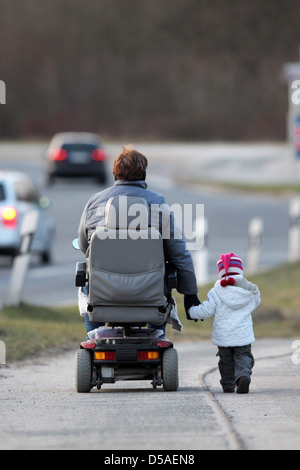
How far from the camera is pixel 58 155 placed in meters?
43.7

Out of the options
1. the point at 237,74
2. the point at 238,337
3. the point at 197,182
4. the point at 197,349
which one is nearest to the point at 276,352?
the point at 197,349

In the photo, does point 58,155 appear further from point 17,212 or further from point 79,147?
point 17,212

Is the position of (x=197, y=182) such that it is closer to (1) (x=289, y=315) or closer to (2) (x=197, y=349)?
(1) (x=289, y=315)

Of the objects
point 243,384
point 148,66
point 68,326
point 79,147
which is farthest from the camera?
point 148,66

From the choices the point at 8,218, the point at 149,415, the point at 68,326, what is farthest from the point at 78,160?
the point at 149,415

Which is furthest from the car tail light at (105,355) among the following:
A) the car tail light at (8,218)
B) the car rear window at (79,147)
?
the car rear window at (79,147)

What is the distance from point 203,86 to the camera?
311ft

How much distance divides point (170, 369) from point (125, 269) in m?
0.74

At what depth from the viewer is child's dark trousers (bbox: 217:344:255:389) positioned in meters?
8.27

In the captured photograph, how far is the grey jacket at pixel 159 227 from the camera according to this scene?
8039 millimetres

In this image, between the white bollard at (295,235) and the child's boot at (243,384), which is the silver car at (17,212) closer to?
the white bollard at (295,235)

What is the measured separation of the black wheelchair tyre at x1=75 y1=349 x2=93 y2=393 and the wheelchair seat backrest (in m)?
0.29

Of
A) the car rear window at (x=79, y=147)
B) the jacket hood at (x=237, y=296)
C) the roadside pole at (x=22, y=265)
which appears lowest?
the roadside pole at (x=22, y=265)

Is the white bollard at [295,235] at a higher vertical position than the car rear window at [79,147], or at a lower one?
lower
